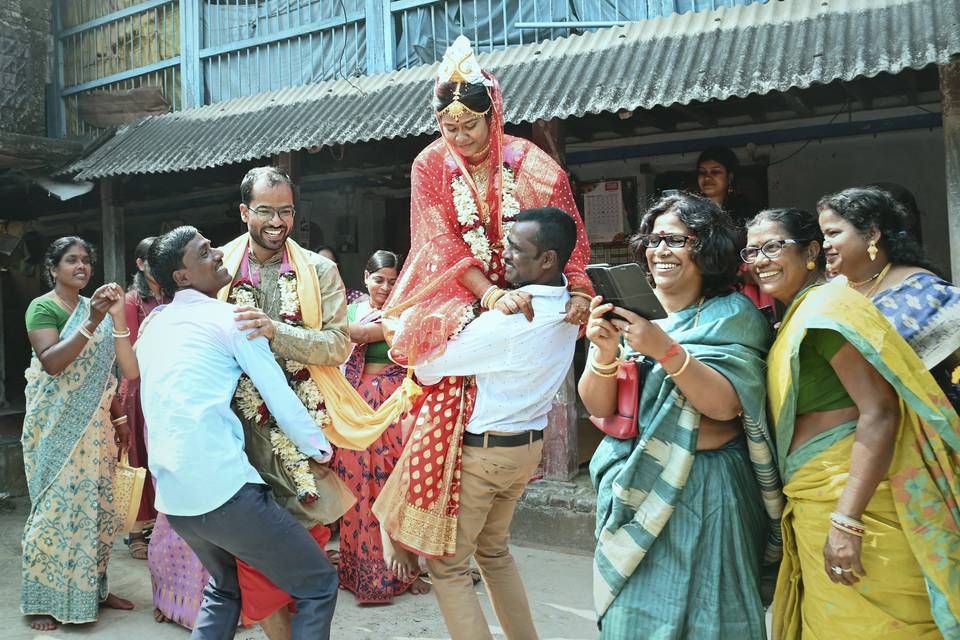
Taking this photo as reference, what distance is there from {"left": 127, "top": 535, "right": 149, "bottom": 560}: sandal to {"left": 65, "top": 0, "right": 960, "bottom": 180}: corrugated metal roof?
2.80 metres

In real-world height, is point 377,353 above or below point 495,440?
above

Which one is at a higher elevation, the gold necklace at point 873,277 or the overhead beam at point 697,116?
the overhead beam at point 697,116

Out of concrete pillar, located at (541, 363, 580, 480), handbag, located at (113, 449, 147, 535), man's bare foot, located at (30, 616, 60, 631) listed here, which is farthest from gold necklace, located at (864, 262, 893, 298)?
man's bare foot, located at (30, 616, 60, 631)

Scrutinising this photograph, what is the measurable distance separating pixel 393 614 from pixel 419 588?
1.11 ft

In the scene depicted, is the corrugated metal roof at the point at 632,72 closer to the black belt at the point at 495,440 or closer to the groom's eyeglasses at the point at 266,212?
the groom's eyeglasses at the point at 266,212

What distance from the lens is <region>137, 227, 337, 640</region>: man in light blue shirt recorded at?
8.89ft

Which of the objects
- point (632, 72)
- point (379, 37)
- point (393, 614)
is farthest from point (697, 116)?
point (393, 614)

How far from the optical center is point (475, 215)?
3043mm

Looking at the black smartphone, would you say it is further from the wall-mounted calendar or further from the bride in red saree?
the wall-mounted calendar

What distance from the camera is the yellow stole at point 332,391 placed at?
10.4 feet

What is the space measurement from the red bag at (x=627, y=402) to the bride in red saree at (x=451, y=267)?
1.46ft

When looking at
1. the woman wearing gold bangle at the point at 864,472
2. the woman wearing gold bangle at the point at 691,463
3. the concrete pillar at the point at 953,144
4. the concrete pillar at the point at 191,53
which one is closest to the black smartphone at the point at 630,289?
the woman wearing gold bangle at the point at 691,463

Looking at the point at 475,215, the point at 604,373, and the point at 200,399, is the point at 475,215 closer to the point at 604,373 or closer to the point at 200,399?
the point at 604,373

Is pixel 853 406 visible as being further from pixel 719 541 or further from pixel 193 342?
pixel 193 342
